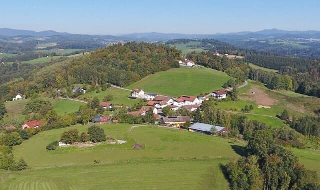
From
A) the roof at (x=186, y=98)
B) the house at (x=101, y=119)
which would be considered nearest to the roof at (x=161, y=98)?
the roof at (x=186, y=98)

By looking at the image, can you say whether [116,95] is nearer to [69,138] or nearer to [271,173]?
[69,138]

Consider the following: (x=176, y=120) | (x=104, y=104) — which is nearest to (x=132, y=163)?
(x=176, y=120)

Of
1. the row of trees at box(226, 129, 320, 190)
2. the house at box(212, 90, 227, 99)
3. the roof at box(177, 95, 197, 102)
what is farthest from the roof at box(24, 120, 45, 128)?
the house at box(212, 90, 227, 99)

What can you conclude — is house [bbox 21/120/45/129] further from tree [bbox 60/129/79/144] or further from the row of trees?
the row of trees

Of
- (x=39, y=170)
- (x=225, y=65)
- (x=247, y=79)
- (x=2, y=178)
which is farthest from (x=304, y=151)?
(x=225, y=65)

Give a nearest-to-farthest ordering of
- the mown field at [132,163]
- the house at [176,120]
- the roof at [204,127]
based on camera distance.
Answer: the mown field at [132,163], the roof at [204,127], the house at [176,120]

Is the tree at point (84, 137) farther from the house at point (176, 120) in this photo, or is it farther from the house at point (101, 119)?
the house at point (176, 120)
